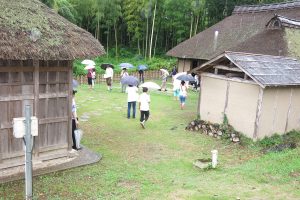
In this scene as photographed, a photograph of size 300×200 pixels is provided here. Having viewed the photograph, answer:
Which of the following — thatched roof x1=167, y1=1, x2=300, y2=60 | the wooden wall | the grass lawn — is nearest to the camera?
the grass lawn

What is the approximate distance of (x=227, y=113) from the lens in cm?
1201

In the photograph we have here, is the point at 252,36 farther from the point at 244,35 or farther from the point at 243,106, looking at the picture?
the point at 243,106

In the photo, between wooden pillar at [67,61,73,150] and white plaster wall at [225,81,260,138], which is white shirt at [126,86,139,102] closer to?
white plaster wall at [225,81,260,138]

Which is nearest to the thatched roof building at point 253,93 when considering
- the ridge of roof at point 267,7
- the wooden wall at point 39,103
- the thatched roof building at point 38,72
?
the thatched roof building at point 38,72

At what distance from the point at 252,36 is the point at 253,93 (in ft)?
35.3

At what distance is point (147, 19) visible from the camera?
3584 centimetres

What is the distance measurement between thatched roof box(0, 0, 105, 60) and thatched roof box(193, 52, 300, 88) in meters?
4.98

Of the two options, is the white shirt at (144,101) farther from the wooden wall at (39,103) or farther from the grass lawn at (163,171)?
the wooden wall at (39,103)

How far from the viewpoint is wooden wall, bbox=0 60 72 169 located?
777 centimetres

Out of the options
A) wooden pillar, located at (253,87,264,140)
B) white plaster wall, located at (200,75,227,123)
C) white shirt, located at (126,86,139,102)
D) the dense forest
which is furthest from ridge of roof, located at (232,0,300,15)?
white shirt, located at (126,86,139,102)

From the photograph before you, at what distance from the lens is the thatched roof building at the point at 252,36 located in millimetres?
17984

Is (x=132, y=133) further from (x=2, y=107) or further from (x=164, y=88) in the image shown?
(x=164, y=88)

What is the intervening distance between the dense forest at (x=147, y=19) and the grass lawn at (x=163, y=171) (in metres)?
20.9

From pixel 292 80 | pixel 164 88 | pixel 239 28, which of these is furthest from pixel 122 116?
pixel 239 28
